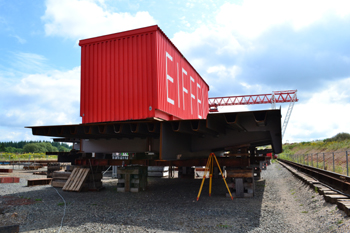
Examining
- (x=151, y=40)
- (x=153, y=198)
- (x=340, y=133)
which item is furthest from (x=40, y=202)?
(x=340, y=133)

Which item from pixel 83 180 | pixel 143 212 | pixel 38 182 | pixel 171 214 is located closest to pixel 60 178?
pixel 38 182

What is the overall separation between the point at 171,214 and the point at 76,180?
5435 millimetres

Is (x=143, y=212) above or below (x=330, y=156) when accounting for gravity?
above

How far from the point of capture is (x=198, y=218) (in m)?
6.14

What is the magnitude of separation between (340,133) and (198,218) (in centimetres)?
5481

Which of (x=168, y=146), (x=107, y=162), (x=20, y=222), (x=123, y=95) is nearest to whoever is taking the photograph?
(x=20, y=222)

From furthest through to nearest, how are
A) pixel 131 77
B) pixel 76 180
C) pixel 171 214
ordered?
1. pixel 76 180
2. pixel 131 77
3. pixel 171 214

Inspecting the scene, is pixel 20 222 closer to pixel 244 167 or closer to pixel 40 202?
pixel 40 202

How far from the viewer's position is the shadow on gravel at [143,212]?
5539 mm

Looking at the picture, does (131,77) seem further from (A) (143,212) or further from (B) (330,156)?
(B) (330,156)

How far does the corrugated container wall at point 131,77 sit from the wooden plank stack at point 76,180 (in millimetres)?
2147

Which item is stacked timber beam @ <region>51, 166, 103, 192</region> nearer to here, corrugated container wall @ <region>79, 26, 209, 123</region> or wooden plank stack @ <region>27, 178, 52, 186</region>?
corrugated container wall @ <region>79, 26, 209, 123</region>

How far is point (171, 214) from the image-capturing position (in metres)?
6.54

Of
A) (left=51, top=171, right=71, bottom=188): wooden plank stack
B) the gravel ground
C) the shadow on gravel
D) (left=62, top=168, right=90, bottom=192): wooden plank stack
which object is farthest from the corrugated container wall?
(left=51, top=171, right=71, bottom=188): wooden plank stack
